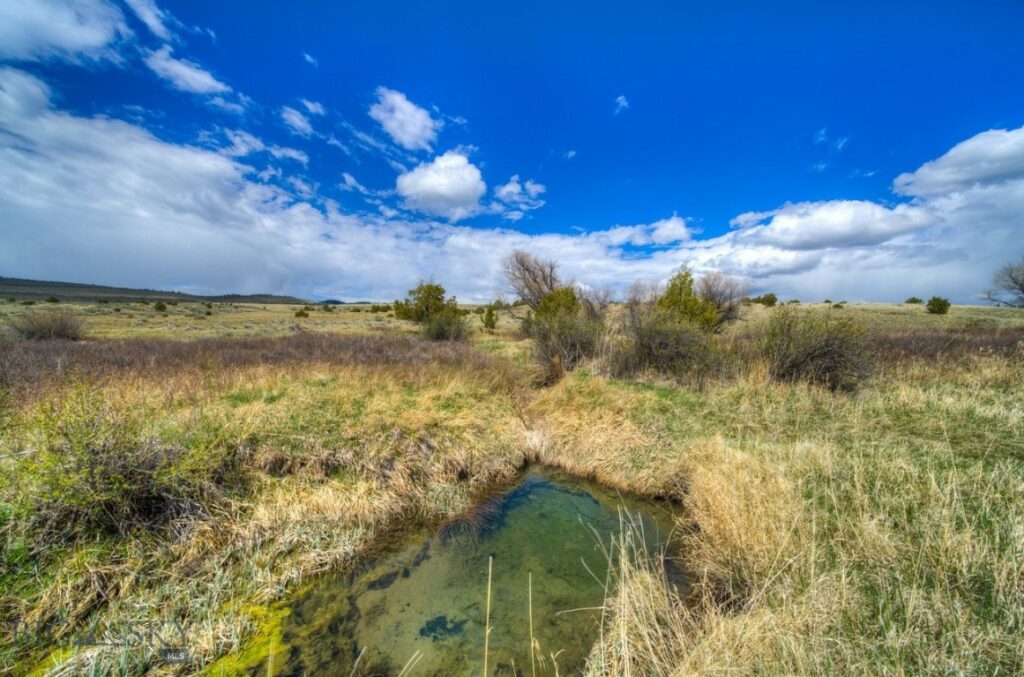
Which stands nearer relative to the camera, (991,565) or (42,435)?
(991,565)

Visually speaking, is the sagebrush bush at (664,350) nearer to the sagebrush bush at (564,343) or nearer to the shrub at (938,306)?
the sagebrush bush at (564,343)

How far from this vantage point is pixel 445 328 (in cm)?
2405

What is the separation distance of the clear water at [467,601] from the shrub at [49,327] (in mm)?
26124

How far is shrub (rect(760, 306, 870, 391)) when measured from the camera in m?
10.6

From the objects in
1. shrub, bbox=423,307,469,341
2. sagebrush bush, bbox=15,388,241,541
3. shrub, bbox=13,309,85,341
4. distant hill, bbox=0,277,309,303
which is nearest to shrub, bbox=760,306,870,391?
sagebrush bush, bbox=15,388,241,541

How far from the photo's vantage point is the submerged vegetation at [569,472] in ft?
10.0

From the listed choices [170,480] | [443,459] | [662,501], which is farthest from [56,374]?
[662,501]

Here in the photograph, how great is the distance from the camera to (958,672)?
6.67ft

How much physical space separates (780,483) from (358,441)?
6.92 m

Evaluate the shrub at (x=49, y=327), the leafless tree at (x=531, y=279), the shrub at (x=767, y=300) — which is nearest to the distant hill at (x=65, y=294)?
the shrub at (x=49, y=327)

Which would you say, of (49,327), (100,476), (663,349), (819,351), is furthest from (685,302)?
(49,327)

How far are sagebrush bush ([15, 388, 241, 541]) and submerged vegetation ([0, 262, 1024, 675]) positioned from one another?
3cm

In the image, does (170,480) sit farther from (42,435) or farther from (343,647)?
(343,647)

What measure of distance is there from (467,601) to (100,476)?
4642 millimetres
